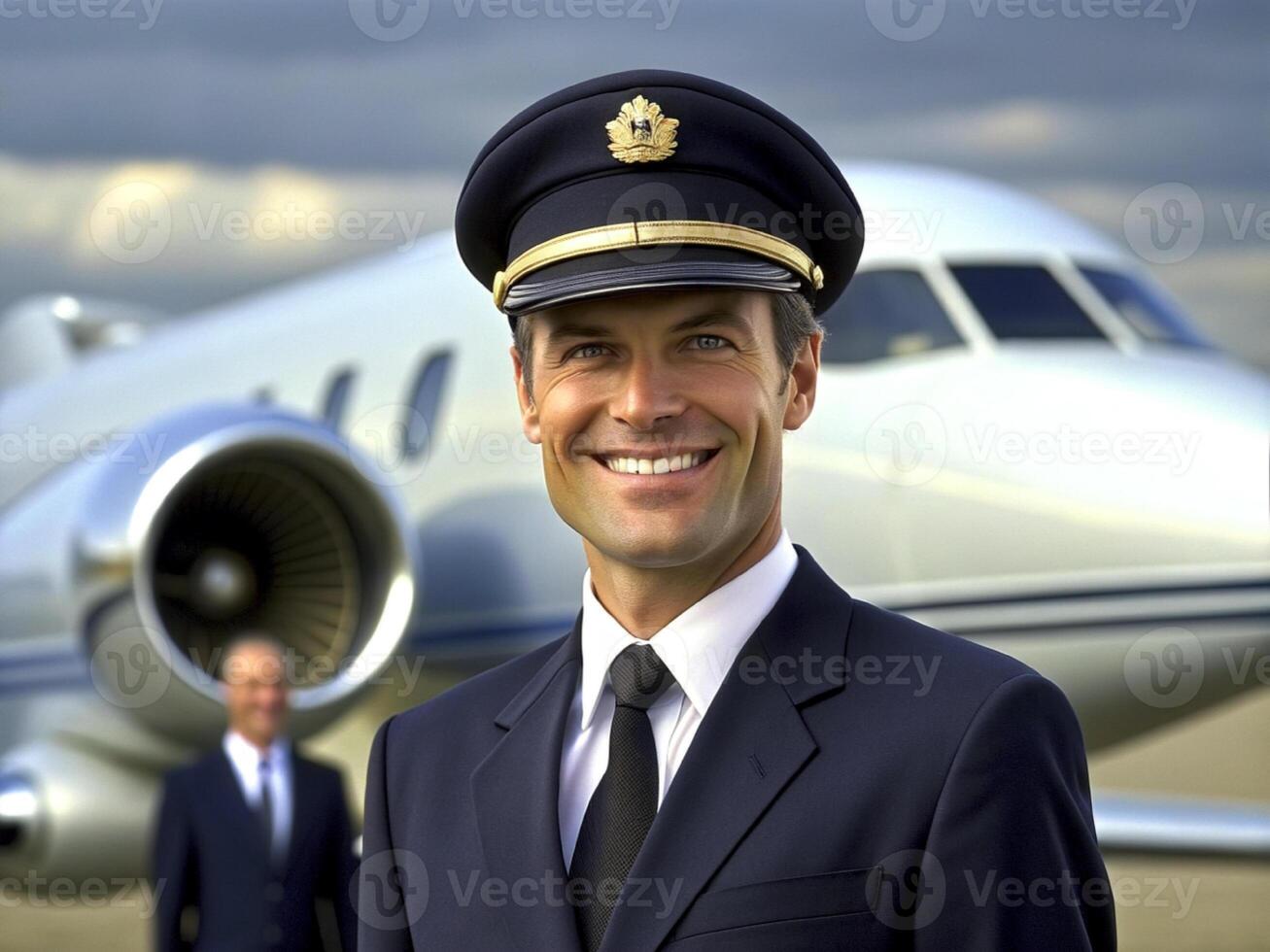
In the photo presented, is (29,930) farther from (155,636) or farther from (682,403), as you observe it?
(682,403)

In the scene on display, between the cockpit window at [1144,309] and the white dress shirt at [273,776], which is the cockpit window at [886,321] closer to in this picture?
the cockpit window at [1144,309]

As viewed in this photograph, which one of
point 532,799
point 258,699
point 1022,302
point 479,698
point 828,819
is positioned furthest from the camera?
point 1022,302

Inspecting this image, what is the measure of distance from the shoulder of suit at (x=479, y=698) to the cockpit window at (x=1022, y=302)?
4.48 m

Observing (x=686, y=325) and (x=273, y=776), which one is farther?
(x=273, y=776)

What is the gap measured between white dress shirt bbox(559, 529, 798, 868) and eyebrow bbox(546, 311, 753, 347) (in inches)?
8.7

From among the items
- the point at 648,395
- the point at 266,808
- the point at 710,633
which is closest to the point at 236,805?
the point at 266,808

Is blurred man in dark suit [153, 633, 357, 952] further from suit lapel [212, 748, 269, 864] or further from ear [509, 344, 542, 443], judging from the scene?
ear [509, 344, 542, 443]

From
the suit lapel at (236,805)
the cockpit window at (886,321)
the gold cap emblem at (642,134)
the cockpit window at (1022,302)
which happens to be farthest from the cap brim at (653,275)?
the cockpit window at (1022,302)

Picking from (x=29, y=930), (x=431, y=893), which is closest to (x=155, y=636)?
(x=431, y=893)

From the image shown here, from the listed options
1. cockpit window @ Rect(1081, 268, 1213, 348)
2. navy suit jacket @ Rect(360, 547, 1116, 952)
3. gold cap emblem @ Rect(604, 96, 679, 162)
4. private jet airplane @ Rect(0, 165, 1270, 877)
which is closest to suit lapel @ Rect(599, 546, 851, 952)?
navy suit jacket @ Rect(360, 547, 1116, 952)

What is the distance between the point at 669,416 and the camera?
141cm

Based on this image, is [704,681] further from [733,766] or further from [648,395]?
[648,395]

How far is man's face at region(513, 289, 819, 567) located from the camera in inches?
55.3

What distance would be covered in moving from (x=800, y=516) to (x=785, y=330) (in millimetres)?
4359
